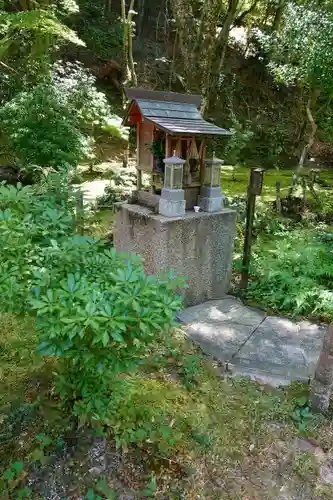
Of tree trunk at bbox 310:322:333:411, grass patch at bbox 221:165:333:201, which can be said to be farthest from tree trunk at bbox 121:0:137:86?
tree trunk at bbox 310:322:333:411

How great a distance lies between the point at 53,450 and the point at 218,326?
95.1 inches

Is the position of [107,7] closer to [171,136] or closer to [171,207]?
[171,136]

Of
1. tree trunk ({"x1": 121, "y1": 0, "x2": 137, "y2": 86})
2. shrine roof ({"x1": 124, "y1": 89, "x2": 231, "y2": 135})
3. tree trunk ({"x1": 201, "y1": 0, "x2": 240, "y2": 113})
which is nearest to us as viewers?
shrine roof ({"x1": 124, "y1": 89, "x2": 231, "y2": 135})

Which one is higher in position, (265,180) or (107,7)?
(107,7)

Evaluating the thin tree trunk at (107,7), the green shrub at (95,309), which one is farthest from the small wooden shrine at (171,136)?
the thin tree trunk at (107,7)

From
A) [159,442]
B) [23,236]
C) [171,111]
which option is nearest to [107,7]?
[171,111]

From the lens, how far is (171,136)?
183 inches

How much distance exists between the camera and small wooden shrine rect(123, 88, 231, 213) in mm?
4660

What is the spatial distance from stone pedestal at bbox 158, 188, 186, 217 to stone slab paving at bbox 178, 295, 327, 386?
1.24 metres

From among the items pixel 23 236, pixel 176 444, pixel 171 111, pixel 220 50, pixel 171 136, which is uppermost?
pixel 220 50

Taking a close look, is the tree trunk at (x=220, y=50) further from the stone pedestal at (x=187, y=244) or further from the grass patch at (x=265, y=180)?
the stone pedestal at (x=187, y=244)

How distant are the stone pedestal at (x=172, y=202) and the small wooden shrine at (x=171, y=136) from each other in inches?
0.5

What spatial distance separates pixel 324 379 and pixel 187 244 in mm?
2240

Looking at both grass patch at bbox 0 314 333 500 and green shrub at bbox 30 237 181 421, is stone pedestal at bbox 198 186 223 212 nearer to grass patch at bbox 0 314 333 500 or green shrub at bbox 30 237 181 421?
grass patch at bbox 0 314 333 500
